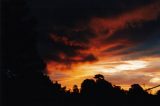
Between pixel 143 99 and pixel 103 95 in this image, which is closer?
pixel 103 95

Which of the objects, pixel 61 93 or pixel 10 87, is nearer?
pixel 10 87

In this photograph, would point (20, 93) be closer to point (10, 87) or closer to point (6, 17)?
point (10, 87)

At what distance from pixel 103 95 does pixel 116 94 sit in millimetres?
2487

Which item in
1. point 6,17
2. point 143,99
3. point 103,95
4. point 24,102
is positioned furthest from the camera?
point 143,99

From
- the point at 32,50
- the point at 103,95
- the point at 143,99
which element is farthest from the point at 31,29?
the point at 143,99

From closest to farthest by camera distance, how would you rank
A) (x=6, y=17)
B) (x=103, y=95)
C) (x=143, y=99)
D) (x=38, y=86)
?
(x=38, y=86), (x=6, y=17), (x=103, y=95), (x=143, y=99)

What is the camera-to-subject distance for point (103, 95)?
44594 millimetres

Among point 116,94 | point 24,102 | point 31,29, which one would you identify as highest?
point 31,29

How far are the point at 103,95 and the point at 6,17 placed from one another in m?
14.7

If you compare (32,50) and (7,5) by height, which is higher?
(7,5)

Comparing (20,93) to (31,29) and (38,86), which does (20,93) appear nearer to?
(38,86)

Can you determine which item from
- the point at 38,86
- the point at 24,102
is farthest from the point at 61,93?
the point at 24,102

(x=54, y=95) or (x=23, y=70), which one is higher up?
(x=23, y=70)

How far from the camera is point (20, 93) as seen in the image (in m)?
31.1
